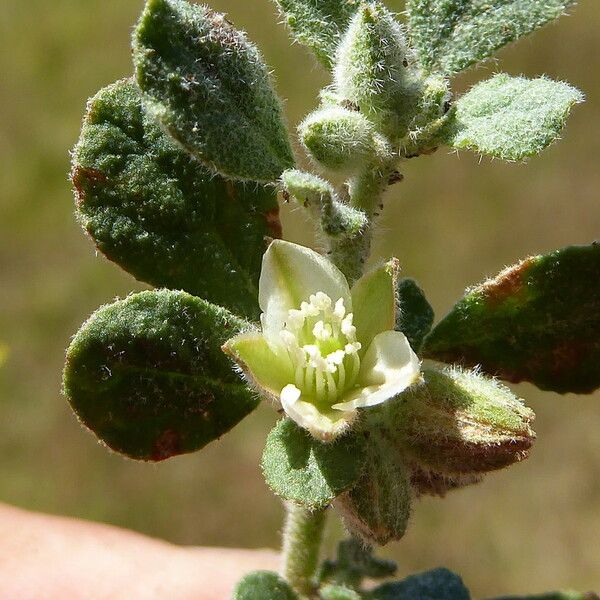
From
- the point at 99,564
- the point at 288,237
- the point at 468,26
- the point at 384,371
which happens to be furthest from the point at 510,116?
the point at 288,237

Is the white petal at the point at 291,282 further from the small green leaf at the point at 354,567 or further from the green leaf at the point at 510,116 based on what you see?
the small green leaf at the point at 354,567

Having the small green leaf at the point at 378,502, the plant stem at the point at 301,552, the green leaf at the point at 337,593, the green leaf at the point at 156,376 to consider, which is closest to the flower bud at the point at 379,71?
the green leaf at the point at 156,376

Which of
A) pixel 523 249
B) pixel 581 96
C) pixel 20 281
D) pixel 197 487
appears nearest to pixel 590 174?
pixel 523 249

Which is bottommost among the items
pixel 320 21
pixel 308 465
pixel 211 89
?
pixel 308 465

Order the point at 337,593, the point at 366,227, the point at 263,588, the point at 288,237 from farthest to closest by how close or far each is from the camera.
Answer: the point at 288,237 → the point at 337,593 → the point at 263,588 → the point at 366,227

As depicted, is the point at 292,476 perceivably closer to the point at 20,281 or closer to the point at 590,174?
the point at 20,281

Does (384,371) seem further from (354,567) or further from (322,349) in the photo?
(354,567)

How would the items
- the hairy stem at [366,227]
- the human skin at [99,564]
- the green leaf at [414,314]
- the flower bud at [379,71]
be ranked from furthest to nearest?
the human skin at [99,564]
the green leaf at [414,314]
the hairy stem at [366,227]
the flower bud at [379,71]
